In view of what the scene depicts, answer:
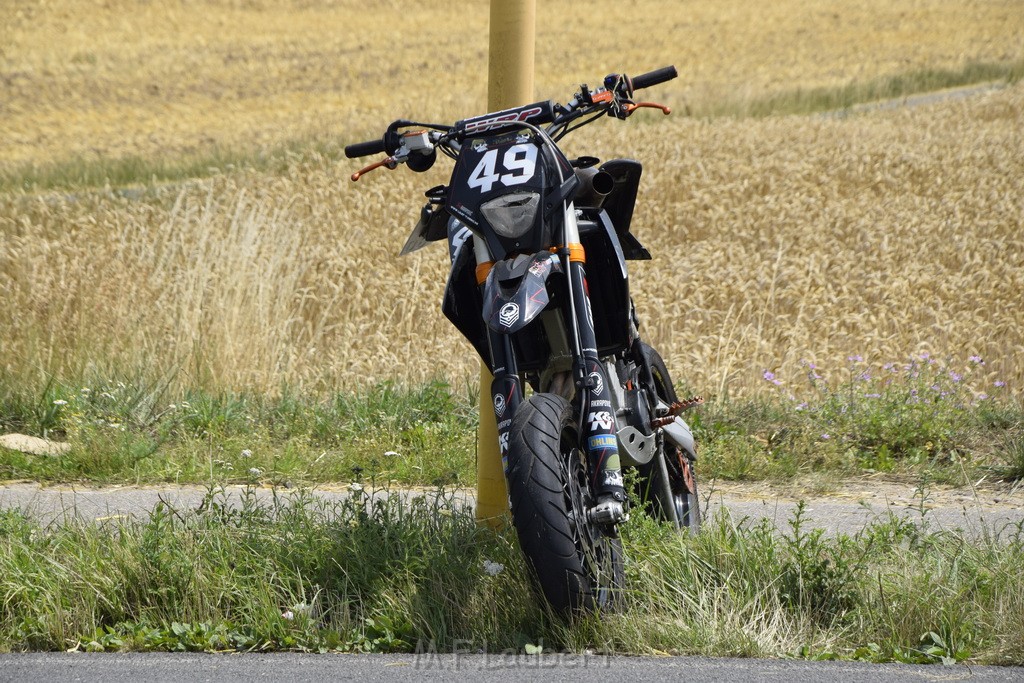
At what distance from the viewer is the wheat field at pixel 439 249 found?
7.68 m

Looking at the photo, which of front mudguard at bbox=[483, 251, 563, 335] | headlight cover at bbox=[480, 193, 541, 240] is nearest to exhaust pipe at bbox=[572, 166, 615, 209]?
headlight cover at bbox=[480, 193, 541, 240]

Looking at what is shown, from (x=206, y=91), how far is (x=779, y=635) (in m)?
34.0

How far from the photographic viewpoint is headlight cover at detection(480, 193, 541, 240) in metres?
3.54

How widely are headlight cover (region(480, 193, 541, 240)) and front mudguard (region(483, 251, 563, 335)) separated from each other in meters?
0.09

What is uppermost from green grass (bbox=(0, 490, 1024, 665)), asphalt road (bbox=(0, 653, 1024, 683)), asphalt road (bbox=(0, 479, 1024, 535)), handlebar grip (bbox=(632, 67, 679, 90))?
handlebar grip (bbox=(632, 67, 679, 90))

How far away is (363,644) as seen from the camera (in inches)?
134

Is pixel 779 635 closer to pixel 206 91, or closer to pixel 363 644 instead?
pixel 363 644

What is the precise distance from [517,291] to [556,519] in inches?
27.6

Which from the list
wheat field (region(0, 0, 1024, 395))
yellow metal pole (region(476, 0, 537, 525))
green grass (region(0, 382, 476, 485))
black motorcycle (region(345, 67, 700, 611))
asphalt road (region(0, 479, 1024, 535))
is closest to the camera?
black motorcycle (region(345, 67, 700, 611))

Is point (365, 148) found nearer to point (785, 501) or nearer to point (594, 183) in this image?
point (594, 183)

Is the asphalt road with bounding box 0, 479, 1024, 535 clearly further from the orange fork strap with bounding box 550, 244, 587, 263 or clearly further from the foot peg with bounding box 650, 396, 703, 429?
the orange fork strap with bounding box 550, 244, 587, 263

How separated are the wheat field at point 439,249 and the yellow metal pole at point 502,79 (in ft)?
9.57

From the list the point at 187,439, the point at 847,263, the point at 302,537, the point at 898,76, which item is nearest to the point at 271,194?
the point at 847,263

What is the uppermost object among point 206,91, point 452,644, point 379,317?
point 206,91
